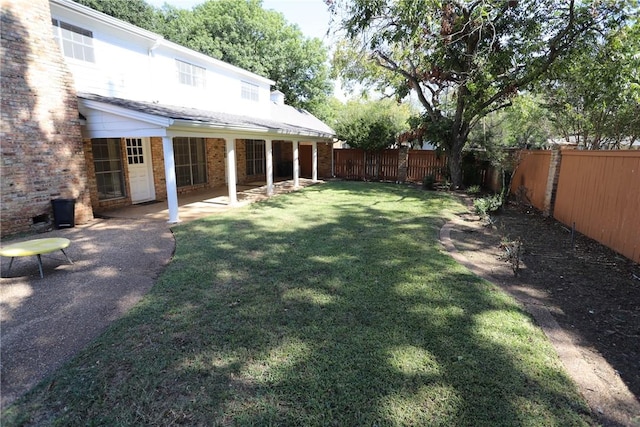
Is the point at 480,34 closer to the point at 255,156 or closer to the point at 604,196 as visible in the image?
the point at 604,196

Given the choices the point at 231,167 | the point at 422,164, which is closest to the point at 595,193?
the point at 231,167

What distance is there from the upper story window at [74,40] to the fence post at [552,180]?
1234cm

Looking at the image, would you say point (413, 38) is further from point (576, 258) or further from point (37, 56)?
point (37, 56)

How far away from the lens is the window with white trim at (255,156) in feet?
56.7

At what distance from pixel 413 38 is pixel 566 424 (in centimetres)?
958

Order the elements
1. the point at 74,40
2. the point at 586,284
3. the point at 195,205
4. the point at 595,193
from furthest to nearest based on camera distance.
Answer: the point at 195,205 → the point at 74,40 → the point at 595,193 → the point at 586,284

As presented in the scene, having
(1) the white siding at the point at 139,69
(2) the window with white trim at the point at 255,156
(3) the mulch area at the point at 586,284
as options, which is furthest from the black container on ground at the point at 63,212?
(2) the window with white trim at the point at 255,156

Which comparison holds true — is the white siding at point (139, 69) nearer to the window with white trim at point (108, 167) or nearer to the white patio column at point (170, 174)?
the window with white trim at point (108, 167)

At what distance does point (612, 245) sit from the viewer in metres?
6.00

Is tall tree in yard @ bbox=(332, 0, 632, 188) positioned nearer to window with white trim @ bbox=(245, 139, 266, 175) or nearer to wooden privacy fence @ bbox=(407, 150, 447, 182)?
wooden privacy fence @ bbox=(407, 150, 447, 182)

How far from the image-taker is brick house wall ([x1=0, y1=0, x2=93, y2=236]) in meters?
6.64

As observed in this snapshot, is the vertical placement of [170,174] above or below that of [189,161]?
below

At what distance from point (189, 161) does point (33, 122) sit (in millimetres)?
6036

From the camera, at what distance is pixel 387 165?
18.8 meters
